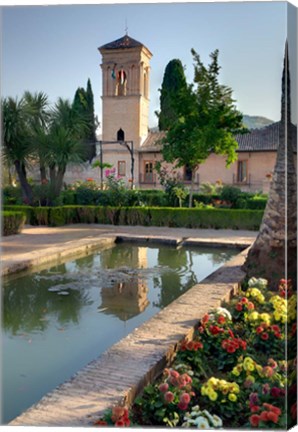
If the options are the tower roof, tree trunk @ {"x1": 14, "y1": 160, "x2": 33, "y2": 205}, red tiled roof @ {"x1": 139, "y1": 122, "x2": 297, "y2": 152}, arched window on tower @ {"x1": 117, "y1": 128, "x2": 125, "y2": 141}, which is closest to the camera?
red tiled roof @ {"x1": 139, "y1": 122, "x2": 297, "y2": 152}

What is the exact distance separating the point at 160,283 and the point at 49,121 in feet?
8.60

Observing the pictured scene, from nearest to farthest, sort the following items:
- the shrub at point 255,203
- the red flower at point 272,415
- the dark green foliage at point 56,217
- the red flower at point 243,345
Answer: the red flower at point 272,415
the red flower at point 243,345
the dark green foliage at point 56,217
the shrub at point 255,203

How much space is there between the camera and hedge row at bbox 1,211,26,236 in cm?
965

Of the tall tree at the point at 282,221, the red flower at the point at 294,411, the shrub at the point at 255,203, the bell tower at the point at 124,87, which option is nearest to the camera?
the red flower at the point at 294,411

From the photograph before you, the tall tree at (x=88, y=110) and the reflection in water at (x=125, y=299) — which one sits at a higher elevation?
the tall tree at (x=88, y=110)

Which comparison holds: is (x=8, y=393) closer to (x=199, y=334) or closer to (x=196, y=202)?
(x=199, y=334)

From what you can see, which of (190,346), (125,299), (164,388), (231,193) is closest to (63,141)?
(125,299)

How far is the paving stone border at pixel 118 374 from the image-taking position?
97.4 inches

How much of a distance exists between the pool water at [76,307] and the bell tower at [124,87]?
5.87 ft

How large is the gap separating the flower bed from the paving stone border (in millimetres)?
85

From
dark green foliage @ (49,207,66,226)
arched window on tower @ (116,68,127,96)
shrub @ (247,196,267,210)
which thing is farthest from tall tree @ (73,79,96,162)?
shrub @ (247,196,267,210)

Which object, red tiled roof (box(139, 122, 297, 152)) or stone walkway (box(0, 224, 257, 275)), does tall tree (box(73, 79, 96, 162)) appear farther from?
stone walkway (box(0, 224, 257, 275))

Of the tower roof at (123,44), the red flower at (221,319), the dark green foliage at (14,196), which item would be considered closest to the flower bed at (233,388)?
the red flower at (221,319)

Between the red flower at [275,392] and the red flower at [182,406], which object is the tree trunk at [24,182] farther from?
the red flower at [275,392]
